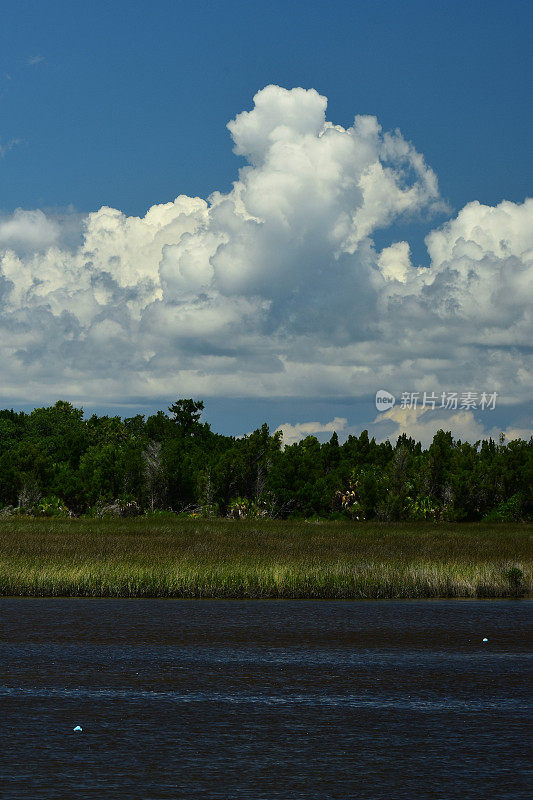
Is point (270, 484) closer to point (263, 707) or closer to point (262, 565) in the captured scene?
point (262, 565)

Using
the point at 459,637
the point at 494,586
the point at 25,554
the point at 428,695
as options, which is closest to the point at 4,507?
the point at 25,554

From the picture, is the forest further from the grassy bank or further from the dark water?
the dark water

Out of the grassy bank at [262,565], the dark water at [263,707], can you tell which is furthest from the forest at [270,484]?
the dark water at [263,707]

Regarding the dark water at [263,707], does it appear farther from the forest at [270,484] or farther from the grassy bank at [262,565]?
the forest at [270,484]

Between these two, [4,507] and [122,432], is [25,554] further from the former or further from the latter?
[122,432]

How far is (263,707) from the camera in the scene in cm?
1664

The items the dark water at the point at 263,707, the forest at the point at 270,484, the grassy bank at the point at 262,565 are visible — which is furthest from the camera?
the forest at the point at 270,484

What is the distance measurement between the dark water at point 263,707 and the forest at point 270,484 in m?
68.0

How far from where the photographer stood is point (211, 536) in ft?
208

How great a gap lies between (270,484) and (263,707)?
86433 mm

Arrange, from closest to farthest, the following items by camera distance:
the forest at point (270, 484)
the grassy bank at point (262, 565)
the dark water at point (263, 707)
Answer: the dark water at point (263, 707), the grassy bank at point (262, 565), the forest at point (270, 484)

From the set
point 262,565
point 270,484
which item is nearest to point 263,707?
point 262,565

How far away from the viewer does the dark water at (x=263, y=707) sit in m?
12.1

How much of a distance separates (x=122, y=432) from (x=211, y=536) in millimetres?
86137
